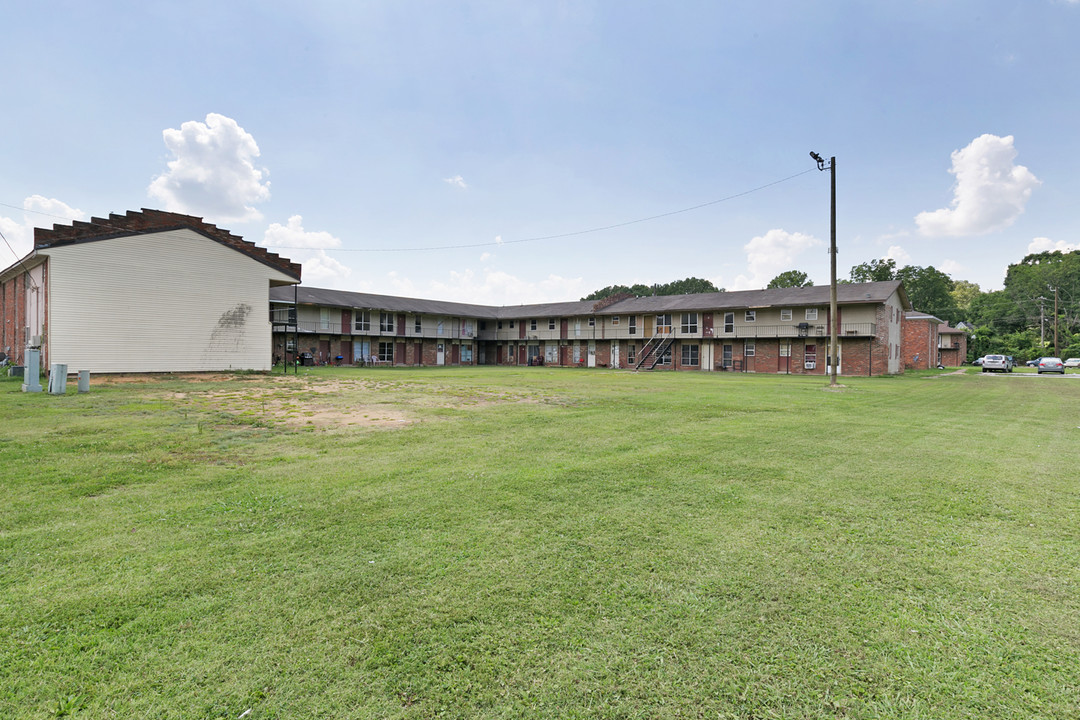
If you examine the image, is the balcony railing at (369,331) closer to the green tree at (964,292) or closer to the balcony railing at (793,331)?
the balcony railing at (793,331)

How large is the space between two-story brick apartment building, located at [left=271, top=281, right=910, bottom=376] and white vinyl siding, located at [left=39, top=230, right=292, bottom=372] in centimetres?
577

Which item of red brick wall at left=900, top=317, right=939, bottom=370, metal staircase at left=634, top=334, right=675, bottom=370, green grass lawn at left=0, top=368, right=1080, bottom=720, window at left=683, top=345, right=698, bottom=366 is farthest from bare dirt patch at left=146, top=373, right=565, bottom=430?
red brick wall at left=900, top=317, right=939, bottom=370

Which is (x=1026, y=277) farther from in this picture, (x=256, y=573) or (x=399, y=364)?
(x=256, y=573)

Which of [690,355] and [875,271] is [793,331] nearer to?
[690,355]

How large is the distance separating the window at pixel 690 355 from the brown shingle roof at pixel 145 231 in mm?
30670

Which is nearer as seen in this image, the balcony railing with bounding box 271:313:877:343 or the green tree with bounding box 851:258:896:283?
the balcony railing with bounding box 271:313:877:343

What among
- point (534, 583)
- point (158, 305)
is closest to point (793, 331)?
point (158, 305)

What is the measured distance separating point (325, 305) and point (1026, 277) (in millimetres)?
103889

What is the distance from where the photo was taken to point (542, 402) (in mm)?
13719

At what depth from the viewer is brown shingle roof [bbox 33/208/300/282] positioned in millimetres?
21906

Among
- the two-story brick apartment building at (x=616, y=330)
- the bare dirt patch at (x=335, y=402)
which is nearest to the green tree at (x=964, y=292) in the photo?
the two-story brick apartment building at (x=616, y=330)

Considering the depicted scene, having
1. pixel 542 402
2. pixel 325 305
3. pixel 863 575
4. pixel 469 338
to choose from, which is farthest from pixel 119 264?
pixel 469 338

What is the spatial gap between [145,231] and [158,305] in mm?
3407

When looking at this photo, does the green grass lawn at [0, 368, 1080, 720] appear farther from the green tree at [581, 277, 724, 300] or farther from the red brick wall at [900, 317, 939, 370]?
the green tree at [581, 277, 724, 300]
